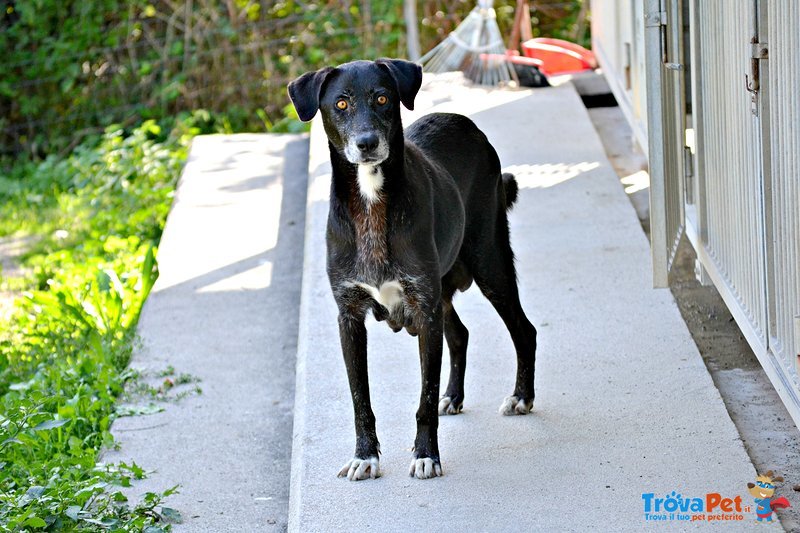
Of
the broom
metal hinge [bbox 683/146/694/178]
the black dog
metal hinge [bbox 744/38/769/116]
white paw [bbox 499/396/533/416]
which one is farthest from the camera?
the broom

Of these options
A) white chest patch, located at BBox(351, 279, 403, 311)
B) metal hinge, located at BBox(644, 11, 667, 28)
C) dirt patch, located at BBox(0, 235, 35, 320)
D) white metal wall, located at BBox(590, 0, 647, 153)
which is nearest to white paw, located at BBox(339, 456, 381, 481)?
white chest patch, located at BBox(351, 279, 403, 311)

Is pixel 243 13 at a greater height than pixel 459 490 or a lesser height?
greater

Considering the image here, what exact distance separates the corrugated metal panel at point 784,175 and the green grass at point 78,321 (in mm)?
2096

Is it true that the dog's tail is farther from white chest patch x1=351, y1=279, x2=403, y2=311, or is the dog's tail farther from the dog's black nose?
the dog's black nose

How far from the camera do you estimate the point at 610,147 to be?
7832 millimetres

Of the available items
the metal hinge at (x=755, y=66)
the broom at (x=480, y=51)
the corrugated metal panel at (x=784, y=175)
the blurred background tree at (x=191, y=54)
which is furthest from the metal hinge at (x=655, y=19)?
the blurred background tree at (x=191, y=54)

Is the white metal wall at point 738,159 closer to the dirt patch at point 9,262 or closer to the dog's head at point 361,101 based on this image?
the dog's head at point 361,101

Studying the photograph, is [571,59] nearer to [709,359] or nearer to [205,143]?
[205,143]

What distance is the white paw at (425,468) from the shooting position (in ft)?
12.5

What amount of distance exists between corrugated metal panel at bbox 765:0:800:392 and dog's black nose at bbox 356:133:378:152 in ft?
3.82

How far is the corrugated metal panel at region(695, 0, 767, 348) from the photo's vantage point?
365cm

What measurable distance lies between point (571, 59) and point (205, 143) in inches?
118

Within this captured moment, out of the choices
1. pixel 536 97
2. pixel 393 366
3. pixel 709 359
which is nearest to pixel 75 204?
pixel 536 97

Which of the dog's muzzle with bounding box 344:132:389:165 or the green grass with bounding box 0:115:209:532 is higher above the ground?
the dog's muzzle with bounding box 344:132:389:165
